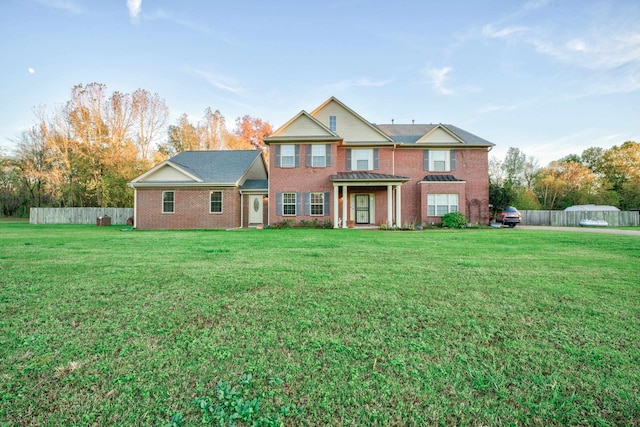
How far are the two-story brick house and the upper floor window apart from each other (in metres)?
0.06

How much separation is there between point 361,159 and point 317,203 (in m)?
4.19

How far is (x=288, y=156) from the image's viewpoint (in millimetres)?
17688

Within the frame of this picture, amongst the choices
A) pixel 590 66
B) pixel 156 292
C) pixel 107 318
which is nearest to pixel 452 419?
pixel 107 318

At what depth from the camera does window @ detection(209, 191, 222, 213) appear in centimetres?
1772

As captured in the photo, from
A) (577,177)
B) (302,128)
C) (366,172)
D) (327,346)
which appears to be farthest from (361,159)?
(577,177)

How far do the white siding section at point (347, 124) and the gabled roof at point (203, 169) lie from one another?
629 cm

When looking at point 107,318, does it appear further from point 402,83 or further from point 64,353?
point 402,83

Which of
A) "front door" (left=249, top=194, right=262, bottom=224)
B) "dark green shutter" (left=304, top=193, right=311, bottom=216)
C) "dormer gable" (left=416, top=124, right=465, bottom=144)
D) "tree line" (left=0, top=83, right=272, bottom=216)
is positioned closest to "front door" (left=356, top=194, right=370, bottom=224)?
"dark green shutter" (left=304, top=193, right=311, bottom=216)

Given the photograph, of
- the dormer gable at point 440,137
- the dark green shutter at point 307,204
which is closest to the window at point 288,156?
the dark green shutter at point 307,204

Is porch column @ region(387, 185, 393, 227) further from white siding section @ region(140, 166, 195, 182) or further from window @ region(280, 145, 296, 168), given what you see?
white siding section @ region(140, 166, 195, 182)

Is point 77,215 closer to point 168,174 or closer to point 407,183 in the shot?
point 168,174

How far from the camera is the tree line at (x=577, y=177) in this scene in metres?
30.0

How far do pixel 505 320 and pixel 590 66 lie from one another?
21132 millimetres

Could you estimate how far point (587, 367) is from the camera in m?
2.10
